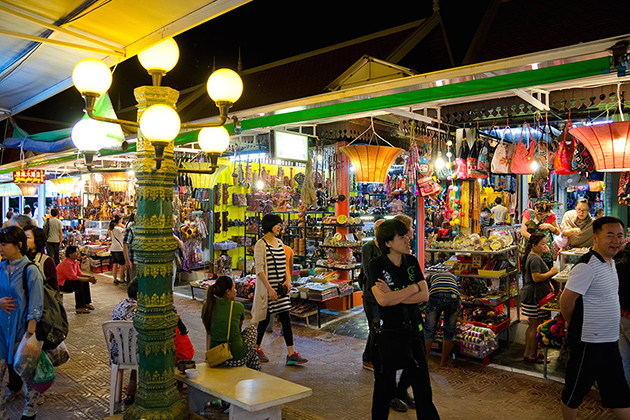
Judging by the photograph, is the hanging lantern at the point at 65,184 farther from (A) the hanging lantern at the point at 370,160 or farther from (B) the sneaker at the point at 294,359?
(B) the sneaker at the point at 294,359

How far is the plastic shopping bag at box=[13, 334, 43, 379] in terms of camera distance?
12.8ft

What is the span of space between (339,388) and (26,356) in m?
3.15

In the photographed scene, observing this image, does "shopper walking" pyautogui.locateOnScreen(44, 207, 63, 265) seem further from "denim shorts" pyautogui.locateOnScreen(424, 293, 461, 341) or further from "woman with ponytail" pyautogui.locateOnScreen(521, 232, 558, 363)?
"woman with ponytail" pyautogui.locateOnScreen(521, 232, 558, 363)

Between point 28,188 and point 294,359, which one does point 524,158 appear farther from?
point 28,188

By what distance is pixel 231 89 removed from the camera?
3652mm

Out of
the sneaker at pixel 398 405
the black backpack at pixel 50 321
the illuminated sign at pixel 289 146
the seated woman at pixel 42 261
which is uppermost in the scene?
the illuminated sign at pixel 289 146

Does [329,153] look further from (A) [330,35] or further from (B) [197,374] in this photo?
(B) [197,374]

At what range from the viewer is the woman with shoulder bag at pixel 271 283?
551 centimetres

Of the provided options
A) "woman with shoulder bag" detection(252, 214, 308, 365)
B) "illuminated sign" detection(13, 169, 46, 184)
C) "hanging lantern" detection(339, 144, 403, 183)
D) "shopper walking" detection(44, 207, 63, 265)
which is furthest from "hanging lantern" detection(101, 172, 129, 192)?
"woman with shoulder bag" detection(252, 214, 308, 365)

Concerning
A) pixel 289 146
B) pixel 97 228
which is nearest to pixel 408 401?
pixel 289 146

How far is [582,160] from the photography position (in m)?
5.43

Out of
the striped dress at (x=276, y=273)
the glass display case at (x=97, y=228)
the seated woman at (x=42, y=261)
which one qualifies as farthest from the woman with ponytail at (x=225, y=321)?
the glass display case at (x=97, y=228)

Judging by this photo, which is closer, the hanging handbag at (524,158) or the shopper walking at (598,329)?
the shopper walking at (598,329)

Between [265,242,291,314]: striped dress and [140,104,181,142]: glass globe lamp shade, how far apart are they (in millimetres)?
2775
